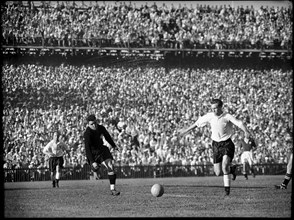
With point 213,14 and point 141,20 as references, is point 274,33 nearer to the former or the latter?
point 213,14

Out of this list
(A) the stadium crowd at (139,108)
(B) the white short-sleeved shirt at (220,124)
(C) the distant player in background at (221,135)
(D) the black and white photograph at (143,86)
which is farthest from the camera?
(A) the stadium crowd at (139,108)

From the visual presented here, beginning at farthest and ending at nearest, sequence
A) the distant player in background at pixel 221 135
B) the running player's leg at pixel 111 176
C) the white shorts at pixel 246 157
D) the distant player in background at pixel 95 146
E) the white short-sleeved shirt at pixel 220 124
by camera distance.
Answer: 1. the white shorts at pixel 246 157
2. the distant player in background at pixel 95 146
3. the running player's leg at pixel 111 176
4. the white short-sleeved shirt at pixel 220 124
5. the distant player in background at pixel 221 135

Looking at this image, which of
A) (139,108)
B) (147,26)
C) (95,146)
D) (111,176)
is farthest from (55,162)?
(147,26)

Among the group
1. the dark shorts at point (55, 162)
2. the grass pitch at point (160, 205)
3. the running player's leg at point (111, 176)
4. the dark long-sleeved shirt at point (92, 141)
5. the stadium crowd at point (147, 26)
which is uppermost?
the stadium crowd at point (147, 26)

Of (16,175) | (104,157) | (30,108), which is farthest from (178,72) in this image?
(104,157)

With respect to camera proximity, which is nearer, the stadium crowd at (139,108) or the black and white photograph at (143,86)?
the black and white photograph at (143,86)

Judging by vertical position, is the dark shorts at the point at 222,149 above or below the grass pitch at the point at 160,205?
above

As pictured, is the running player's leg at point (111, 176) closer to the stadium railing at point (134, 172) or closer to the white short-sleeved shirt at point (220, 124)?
the white short-sleeved shirt at point (220, 124)

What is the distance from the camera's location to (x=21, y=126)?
108ft

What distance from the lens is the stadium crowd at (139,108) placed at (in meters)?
32.2

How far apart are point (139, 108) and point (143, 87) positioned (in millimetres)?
2639

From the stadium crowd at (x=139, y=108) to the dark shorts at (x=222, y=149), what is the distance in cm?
1520

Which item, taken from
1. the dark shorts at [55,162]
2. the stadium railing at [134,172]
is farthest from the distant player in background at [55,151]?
the stadium railing at [134,172]

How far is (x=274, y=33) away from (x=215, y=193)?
3090 cm
